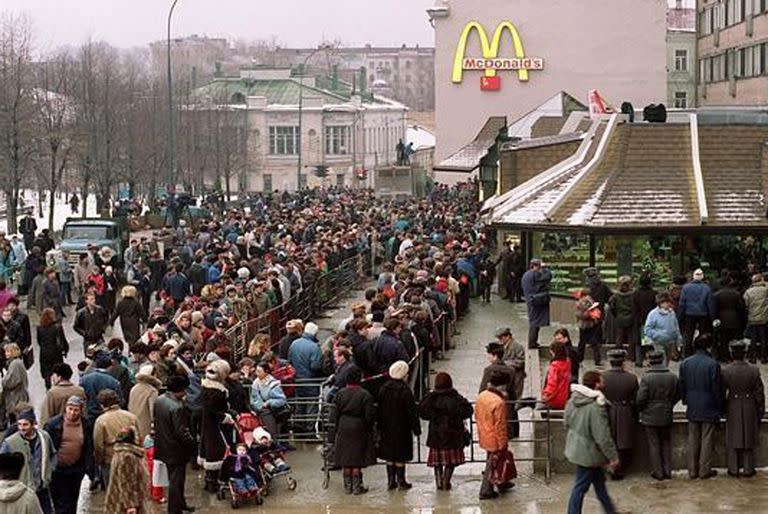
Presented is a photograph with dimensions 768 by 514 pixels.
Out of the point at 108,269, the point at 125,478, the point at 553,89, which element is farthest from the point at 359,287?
the point at 553,89

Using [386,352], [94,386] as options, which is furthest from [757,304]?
[94,386]

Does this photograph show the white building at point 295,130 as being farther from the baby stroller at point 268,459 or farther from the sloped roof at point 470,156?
the baby stroller at point 268,459

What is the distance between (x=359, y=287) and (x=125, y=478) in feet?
88.3

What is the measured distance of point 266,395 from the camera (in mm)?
19453

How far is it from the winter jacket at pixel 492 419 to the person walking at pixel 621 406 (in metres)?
1.20

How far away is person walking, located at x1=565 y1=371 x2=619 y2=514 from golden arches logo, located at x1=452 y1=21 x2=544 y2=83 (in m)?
72.5

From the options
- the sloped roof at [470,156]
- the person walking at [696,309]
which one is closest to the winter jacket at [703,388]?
the person walking at [696,309]

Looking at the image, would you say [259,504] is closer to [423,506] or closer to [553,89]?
[423,506]

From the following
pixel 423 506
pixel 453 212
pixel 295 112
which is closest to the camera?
pixel 423 506

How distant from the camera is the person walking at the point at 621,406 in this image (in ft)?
59.4

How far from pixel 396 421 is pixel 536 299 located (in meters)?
9.70

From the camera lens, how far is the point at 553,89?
8831cm

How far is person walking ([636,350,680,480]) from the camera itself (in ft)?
59.4

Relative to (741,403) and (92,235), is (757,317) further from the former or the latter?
(92,235)
